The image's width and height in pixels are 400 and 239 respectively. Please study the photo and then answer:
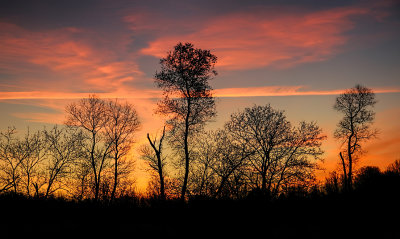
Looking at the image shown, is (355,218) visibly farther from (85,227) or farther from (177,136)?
(177,136)

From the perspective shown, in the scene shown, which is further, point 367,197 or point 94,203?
point 94,203

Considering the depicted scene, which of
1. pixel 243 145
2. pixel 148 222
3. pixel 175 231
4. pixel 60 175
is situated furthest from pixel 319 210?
pixel 60 175

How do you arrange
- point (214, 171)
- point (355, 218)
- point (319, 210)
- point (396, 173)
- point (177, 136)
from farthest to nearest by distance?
point (214, 171) → point (177, 136) → point (396, 173) → point (319, 210) → point (355, 218)

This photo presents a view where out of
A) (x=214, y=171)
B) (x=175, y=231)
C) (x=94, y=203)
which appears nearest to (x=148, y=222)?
(x=175, y=231)

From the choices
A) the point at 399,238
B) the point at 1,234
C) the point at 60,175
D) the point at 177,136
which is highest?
the point at 177,136

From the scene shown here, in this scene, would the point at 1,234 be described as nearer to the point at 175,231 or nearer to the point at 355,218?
the point at 175,231

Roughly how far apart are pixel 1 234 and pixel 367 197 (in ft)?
63.9

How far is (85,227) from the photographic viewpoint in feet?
50.2

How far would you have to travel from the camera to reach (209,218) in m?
16.4

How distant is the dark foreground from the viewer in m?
14.2

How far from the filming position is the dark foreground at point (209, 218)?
46.6 ft

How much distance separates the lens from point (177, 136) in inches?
1121

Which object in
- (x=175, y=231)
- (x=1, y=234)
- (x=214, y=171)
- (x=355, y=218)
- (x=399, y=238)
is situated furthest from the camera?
(x=214, y=171)

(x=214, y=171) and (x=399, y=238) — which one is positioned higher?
(x=214, y=171)
